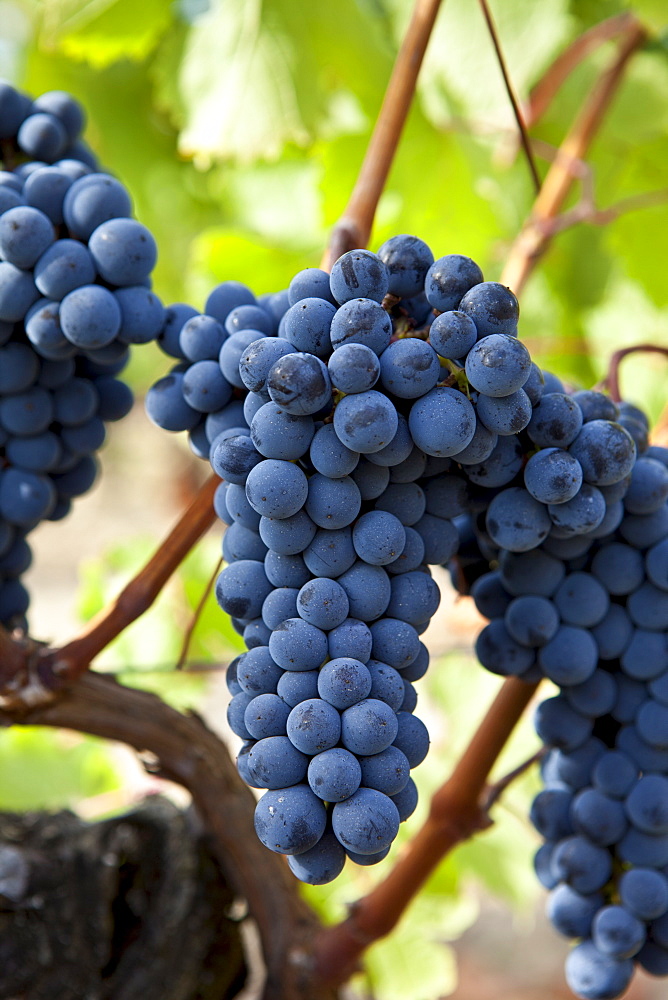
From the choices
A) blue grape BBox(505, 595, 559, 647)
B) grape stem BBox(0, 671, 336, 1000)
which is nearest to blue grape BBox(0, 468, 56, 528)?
grape stem BBox(0, 671, 336, 1000)

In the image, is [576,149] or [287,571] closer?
[287,571]

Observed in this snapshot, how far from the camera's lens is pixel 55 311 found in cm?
51

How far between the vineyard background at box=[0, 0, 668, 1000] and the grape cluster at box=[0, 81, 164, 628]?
0.33m

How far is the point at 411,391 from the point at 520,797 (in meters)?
0.83

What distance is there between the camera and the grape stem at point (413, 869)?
0.68m

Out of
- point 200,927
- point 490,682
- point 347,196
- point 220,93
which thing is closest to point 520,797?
point 490,682

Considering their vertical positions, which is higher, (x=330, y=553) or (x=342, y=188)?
(x=342, y=188)

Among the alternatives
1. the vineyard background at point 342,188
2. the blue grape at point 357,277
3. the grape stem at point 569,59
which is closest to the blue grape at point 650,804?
the blue grape at point 357,277

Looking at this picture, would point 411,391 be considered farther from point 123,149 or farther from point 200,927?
point 123,149

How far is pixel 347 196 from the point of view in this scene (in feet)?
3.61

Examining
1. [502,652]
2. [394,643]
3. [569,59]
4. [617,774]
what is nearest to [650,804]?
[617,774]

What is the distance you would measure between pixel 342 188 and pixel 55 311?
681mm

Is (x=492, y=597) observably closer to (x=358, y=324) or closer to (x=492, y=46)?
(x=358, y=324)

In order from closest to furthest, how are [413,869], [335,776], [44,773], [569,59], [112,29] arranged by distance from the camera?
1. [335,776]
2. [413,869]
3. [112,29]
4. [569,59]
5. [44,773]
